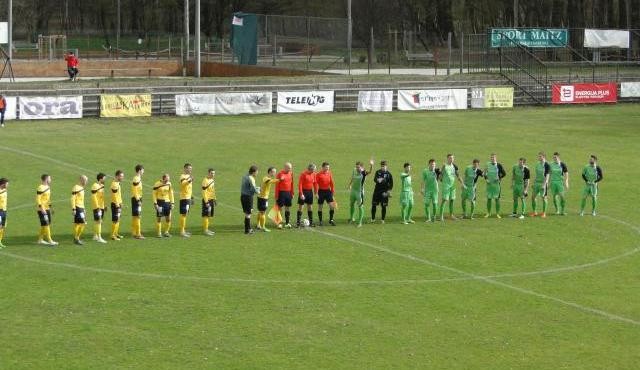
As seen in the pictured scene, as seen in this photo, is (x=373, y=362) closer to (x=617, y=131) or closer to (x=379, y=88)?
(x=617, y=131)

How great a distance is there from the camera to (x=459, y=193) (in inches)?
1535

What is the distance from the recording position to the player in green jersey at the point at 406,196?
32.7m

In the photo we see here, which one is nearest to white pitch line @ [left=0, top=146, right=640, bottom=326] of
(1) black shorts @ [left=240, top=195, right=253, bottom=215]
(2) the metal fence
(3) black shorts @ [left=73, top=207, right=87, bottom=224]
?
(1) black shorts @ [left=240, top=195, right=253, bottom=215]

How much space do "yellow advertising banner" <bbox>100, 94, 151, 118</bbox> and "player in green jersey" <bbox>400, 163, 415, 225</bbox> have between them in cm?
2538

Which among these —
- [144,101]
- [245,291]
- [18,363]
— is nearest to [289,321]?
[245,291]

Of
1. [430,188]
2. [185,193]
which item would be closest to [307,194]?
[185,193]

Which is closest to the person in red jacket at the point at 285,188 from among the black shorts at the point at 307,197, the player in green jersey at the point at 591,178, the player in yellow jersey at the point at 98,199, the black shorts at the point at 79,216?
the black shorts at the point at 307,197

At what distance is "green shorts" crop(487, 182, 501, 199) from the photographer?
113 ft

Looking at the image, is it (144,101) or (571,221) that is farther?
(144,101)

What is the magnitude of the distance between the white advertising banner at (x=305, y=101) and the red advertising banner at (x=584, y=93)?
14276 millimetres

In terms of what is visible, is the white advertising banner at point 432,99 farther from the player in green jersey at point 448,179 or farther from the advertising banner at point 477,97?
the player in green jersey at point 448,179

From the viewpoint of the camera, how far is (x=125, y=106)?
Result: 2194 inches

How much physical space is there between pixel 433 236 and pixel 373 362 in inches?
459

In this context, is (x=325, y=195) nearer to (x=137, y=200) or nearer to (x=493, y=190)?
(x=493, y=190)
